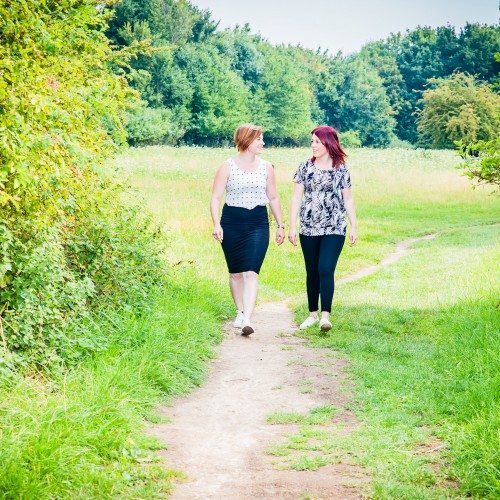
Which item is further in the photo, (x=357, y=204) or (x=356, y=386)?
(x=357, y=204)

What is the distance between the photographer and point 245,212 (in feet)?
27.9

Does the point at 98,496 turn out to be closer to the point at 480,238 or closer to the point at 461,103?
the point at 480,238

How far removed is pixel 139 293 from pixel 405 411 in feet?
10.9

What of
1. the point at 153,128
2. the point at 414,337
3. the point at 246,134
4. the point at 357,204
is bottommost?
the point at 357,204

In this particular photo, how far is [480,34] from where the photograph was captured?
9450 centimetres

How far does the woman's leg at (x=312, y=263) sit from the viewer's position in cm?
859

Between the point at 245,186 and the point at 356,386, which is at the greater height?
the point at 245,186

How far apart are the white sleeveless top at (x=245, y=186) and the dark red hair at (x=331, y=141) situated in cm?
72

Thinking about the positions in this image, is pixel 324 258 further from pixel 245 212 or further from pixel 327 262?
pixel 245 212

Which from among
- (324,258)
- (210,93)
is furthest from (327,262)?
(210,93)

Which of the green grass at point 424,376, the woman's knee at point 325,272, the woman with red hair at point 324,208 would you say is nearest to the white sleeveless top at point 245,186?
the woman with red hair at point 324,208

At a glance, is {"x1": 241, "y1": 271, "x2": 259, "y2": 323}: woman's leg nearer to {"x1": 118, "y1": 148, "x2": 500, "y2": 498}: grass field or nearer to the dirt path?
the dirt path

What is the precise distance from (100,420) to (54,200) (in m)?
2.16

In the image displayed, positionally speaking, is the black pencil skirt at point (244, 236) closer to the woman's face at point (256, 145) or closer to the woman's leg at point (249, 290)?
the woman's leg at point (249, 290)
